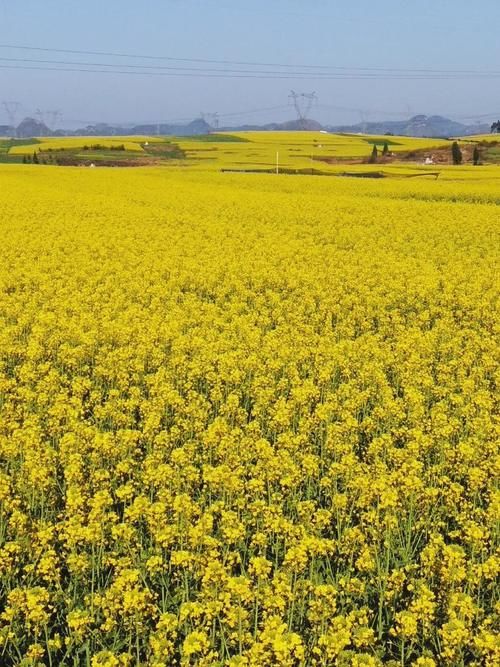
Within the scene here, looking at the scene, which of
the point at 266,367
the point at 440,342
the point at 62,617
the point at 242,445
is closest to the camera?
the point at 62,617

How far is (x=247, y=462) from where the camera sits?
21.2ft

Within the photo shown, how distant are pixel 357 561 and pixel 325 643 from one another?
130 cm

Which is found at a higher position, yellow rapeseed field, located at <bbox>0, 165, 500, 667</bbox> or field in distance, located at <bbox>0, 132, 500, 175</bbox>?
field in distance, located at <bbox>0, 132, 500, 175</bbox>

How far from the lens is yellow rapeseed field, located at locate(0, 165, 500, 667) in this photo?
167 inches

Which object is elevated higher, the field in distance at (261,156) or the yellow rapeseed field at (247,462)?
the field in distance at (261,156)

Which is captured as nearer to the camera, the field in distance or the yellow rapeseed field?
the yellow rapeseed field

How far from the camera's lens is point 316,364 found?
9609 mm

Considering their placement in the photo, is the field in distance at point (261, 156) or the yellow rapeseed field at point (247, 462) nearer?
the yellow rapeseed field at point (247, 462)

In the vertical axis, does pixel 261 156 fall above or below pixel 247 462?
above

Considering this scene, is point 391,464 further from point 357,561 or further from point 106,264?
point 106,264

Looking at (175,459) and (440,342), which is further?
(440,342)

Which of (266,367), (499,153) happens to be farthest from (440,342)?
(499,153)

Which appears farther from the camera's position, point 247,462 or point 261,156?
point 261,156

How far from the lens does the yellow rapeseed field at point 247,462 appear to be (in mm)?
4230
